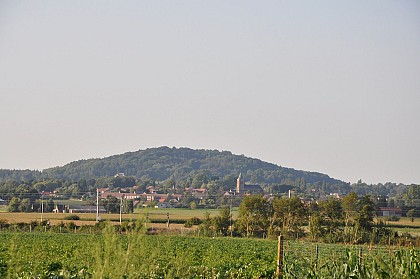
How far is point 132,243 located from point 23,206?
78.1 meters

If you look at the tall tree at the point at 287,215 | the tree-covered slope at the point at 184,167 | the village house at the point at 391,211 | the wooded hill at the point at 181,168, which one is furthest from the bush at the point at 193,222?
the tree-covered slope at the point at 184,167

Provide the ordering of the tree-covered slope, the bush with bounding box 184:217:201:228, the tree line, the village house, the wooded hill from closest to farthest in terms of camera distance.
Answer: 1. the tree line
2. the bush with bounding box 184:217:201:228
3. the village house
4. the wooded hill
5. the tree-covered slope

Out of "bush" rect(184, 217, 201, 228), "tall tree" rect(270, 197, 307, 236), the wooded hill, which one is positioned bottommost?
"bush" rect(184, 217, 201, 228)

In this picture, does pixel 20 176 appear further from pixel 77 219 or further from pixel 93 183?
pixel 77 219

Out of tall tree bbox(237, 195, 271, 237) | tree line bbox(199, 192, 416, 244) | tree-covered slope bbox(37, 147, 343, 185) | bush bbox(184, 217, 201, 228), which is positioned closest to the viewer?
tree line bbox(199, 192, 416, 244)

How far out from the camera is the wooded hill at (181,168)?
151 meters

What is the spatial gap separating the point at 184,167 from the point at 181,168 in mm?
1441

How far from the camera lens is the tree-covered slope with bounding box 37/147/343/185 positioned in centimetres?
15438

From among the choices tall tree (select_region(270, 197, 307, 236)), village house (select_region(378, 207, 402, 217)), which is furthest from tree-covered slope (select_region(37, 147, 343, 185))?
tall tree (select_region(270, 197, 307, 236))

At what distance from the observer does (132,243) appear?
6.41 metres

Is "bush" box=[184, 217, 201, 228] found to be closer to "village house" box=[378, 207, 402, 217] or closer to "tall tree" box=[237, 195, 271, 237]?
"tall tree" box=[237, 195, 271, 237]

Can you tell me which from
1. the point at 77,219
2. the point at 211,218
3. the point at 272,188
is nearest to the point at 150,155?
the point at 272,188

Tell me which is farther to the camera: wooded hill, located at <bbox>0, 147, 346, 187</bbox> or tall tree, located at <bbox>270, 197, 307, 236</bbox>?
wooded hill, located at <bbox>0, 147, 346, 187</bbox>

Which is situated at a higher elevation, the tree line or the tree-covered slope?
the tree-covered slope
